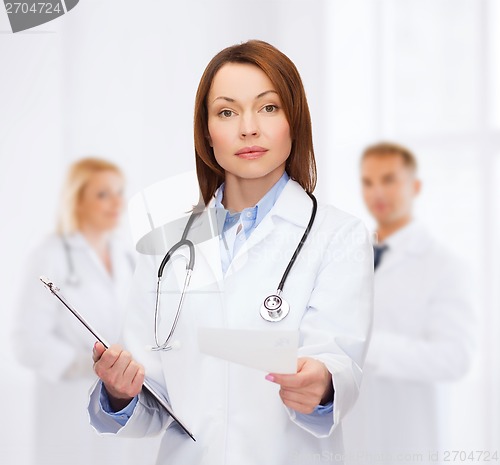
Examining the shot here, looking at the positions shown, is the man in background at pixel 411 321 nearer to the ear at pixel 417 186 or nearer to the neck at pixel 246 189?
the ear at pixel 417 186

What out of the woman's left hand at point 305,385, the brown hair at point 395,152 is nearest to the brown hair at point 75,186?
the brown hair at point 395,152

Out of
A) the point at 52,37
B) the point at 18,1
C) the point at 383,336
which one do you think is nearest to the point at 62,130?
the point at 52,37

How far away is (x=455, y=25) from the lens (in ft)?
6.50

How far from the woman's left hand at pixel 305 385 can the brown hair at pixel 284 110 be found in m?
0.37

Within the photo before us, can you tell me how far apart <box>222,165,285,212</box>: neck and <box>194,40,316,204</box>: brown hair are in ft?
0.11

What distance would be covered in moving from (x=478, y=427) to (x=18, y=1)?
151 centimetres

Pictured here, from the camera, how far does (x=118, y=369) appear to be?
116 centimetres

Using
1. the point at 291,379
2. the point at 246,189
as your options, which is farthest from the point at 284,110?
the point at 291,379

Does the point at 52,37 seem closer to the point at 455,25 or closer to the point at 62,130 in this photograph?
the point at 62,130

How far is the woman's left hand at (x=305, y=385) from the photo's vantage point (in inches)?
40.7

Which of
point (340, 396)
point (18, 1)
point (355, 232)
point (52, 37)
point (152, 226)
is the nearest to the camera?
point (340, 396)

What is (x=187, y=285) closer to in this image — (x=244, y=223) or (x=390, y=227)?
(x=244, y=223)

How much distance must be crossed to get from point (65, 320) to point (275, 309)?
3.51 feet

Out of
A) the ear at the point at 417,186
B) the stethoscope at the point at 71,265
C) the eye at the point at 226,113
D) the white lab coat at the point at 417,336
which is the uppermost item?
the eye at the point at 226,113
